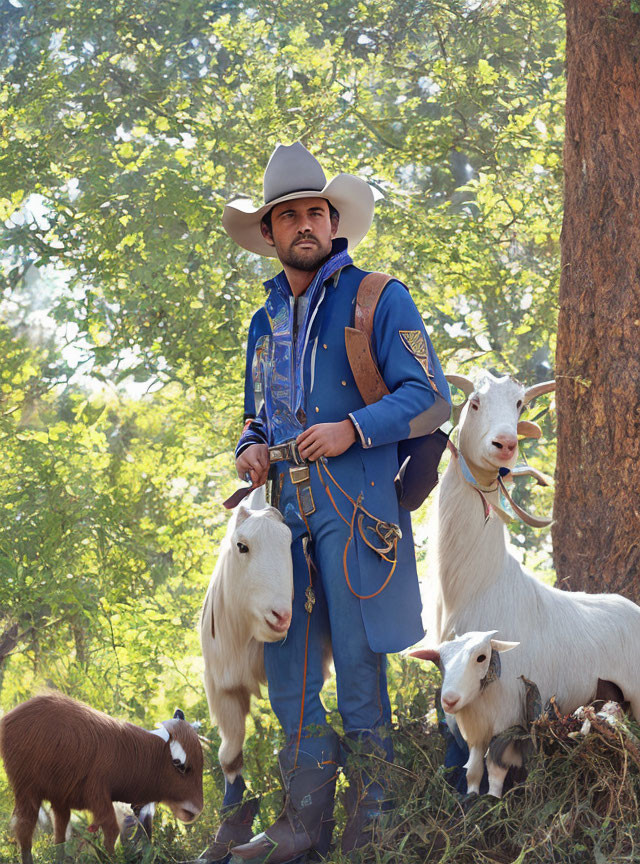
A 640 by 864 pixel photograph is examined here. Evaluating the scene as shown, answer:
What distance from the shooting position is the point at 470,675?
3170mm

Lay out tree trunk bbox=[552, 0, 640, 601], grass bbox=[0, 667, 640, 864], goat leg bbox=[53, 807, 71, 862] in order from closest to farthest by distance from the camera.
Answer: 1. grass bbox=[0, 667, 640, 864]
2. goat leg bbox=[53, 807, 71, 862]
3. tree trunk bbox=[552, 0, 640, 601]

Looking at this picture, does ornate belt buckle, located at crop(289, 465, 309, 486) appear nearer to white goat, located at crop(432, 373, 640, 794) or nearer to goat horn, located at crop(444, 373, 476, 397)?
white goat, located at crop(432, 373, 640, 794)

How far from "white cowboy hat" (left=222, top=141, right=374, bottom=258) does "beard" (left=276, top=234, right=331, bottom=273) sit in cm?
18

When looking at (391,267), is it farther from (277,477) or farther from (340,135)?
(277,477)

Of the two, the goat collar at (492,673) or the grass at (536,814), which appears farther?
the goat collar at (492,673)

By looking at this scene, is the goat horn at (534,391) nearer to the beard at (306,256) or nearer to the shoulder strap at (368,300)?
the shoulder strap at (368,300)

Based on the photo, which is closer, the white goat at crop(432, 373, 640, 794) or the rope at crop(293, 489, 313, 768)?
the rope at crop(293, 489, 313, 768)

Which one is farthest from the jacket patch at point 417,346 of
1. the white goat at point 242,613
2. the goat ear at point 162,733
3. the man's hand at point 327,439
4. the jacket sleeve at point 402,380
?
the goat ear at point 162,733

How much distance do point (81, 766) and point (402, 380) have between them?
1.68 m

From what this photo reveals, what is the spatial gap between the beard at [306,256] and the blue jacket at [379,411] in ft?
0.19

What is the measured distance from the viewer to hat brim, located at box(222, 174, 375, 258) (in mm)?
3494

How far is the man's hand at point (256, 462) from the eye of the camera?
3.43 m

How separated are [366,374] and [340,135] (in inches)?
272

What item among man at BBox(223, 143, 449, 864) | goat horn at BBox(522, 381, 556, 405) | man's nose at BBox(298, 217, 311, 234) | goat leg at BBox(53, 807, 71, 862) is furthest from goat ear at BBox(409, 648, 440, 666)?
man's nose at BBox(298, 217, 311, 234)
